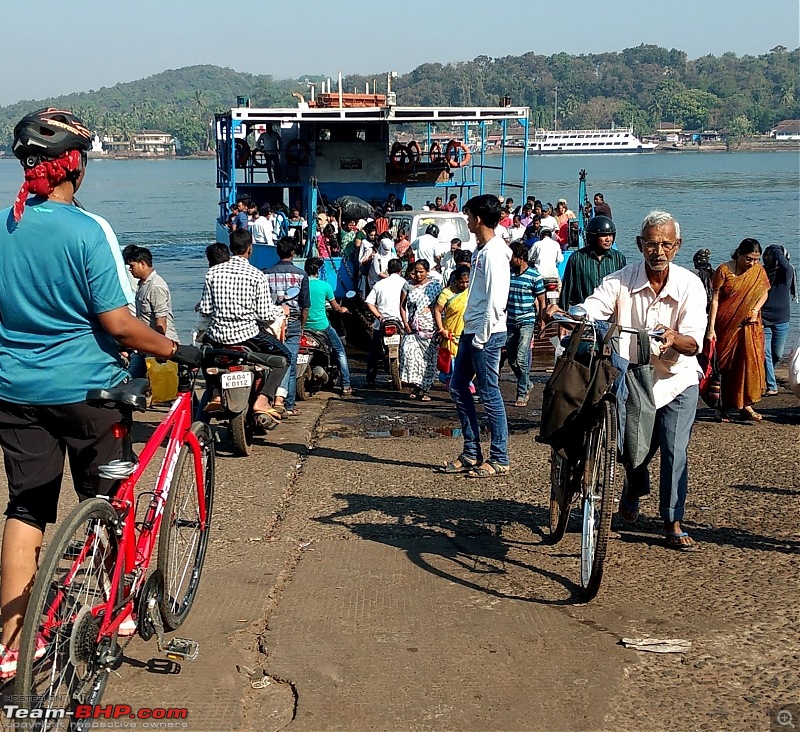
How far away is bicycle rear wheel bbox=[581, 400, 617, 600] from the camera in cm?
464

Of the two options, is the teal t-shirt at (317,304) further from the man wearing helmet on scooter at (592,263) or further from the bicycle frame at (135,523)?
the bicycle frame at (135,523)

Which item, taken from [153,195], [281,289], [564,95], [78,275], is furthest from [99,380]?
[564,95]

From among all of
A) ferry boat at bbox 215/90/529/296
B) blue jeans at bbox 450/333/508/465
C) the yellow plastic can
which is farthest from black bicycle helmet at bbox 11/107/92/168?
ferry boat at bbox 215/90/529/296

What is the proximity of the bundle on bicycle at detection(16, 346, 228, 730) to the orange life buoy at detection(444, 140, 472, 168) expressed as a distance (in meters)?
23.0

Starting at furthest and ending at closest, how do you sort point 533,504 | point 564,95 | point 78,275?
1. point 564,95
2. point 533,504
3. point 78,275

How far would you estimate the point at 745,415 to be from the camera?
9.34 meters

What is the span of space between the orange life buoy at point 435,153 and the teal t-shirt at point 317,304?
1680cm

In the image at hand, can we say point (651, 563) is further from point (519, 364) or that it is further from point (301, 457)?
point (519, 364)

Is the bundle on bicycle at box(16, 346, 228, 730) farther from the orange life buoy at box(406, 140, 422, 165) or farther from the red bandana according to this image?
the orange life buoy at box(406, 140, 422, 165)

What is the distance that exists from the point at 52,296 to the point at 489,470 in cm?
407

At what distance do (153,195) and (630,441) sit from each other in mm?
79727

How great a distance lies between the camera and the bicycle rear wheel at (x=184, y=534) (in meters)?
4.24

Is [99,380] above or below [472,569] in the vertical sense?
above

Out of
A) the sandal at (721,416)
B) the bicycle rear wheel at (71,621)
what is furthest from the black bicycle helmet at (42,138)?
the sandal at (721,416)
